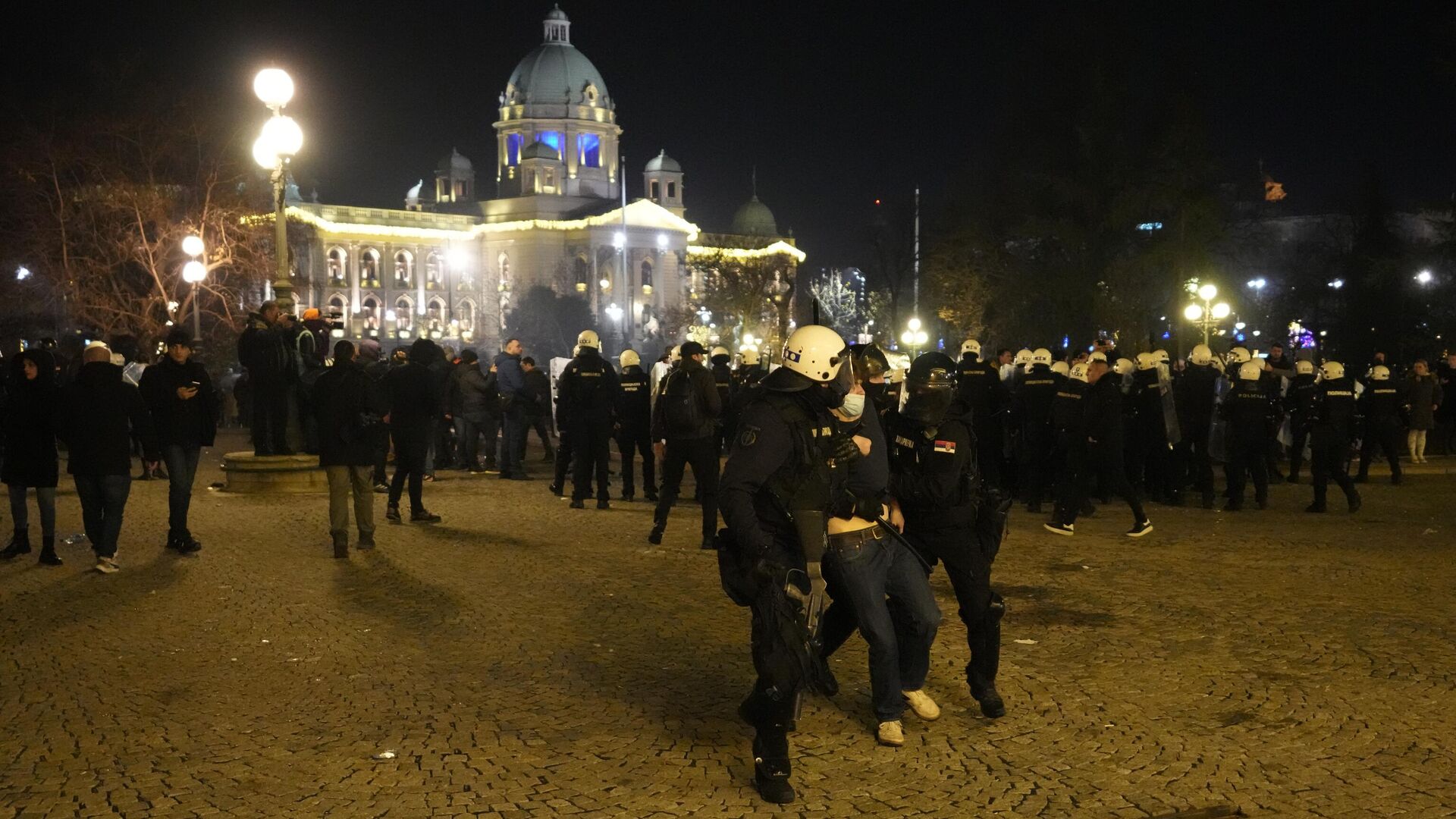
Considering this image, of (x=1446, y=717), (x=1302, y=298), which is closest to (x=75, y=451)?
(x=1446, y=717)

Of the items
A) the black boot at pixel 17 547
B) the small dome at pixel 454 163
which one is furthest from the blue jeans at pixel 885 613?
the small dome at pixel 454 163

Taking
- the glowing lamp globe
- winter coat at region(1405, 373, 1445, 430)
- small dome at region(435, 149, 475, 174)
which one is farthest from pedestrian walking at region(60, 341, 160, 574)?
small dome at region(435, 149, 475, 174)

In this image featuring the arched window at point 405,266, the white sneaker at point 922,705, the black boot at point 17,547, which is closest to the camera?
the white sneaker at point 922,705

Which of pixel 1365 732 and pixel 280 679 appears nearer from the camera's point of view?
pixel 1365 732

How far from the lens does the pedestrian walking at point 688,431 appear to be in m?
11.8

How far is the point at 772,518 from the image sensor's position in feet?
17.6

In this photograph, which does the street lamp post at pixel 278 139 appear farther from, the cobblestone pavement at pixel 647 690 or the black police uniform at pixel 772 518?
the black police uniform at pixel 772 518

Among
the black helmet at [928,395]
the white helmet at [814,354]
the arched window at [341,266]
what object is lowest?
the black helmet at [928,395]

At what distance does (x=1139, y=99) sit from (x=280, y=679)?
128ft

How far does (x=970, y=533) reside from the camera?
20.7 ft

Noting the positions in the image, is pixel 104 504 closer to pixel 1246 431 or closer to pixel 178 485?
pixel 178 485

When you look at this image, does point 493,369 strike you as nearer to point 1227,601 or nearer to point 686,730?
point 1227,601

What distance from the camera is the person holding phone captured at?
447 inches

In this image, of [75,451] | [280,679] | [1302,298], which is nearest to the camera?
[280,679]
